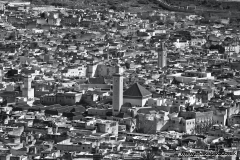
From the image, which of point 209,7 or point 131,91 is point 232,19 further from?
point 131,91

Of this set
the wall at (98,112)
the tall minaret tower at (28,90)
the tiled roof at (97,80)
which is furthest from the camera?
the tiled roof at (97,80)

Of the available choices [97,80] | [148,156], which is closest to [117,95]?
[97,80]

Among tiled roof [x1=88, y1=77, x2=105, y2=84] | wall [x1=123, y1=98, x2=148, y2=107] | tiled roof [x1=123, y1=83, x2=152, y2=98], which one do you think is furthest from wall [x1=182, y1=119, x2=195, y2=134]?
tiled roof [x1=88, y1=77, x2=105, y2=84]

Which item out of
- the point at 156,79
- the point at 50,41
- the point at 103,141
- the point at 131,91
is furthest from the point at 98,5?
the point at 103,141

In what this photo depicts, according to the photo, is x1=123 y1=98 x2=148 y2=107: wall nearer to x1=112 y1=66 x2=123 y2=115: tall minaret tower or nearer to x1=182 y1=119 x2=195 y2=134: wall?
x1=112 y1=66 x2=123 y2=115: tall minaret tower

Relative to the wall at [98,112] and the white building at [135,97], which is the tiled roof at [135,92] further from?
the wall at [98,112]

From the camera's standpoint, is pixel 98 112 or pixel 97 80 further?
pixel 97 80

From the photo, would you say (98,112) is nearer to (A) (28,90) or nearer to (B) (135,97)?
(B) (135,97)

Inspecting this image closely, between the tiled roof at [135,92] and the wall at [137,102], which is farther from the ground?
the tiled roof at [135,92]

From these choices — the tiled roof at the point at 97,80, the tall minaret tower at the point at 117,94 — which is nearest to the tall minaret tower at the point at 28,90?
the tiled roof at the point at 97,80
